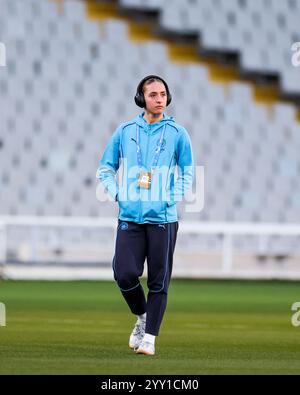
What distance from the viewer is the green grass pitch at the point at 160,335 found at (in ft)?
25.4

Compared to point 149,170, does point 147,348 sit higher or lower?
lower

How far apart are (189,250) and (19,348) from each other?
13939 mm

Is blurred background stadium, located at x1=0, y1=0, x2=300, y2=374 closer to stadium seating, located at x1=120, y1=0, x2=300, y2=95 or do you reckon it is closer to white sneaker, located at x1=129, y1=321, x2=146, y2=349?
stadium seating, located at x1=120, y1=0, x2=300, y2=95

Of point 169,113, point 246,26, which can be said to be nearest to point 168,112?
point 169,113

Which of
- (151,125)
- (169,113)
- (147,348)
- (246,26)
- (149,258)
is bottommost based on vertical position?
(147,348)

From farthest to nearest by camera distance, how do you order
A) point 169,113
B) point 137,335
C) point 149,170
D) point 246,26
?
point 246,26 < point 169,113 < point 137,335 < point 149,170

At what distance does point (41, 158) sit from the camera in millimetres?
23438

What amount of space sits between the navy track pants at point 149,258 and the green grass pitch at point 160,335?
14.9 inches

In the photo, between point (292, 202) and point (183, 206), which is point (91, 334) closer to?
point (183, 206)

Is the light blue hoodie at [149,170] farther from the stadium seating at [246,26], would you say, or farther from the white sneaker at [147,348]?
the stadium seating at [246,26]

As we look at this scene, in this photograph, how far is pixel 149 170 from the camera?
8242 mm

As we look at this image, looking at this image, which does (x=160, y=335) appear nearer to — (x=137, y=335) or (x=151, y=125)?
(x=137, y=335)

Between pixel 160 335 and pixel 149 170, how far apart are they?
257 centimetres
